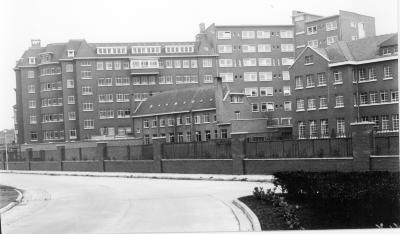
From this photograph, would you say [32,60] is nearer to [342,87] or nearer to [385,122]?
[342,87]

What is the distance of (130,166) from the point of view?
37156 millimetres

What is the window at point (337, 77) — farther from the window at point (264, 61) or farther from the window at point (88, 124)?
the window at point (88, 124)

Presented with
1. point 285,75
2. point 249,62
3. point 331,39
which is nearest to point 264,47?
point 249,62

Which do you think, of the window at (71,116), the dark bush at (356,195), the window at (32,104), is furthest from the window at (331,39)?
the dark bush at (356,195)

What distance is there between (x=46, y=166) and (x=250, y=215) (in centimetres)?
3702

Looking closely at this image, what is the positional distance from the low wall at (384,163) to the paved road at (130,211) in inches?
234

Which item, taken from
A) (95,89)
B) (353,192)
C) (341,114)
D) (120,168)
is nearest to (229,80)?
(95,89)

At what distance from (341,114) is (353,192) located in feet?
136

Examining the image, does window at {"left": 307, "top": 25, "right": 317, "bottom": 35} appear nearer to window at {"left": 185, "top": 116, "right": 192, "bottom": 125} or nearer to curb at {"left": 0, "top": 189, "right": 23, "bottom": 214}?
window at {"left": 185, "top": 116, "right": 192, "bottom": 125}

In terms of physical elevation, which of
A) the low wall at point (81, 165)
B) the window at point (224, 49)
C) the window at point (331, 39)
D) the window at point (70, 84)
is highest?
the window at point (224, 49)

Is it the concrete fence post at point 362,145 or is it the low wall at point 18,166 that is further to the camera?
the low wall at point 18,166

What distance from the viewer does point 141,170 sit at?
3638 cm

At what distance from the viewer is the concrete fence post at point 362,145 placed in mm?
23281

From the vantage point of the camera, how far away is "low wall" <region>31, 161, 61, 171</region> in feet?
147
